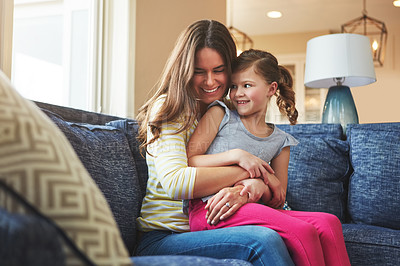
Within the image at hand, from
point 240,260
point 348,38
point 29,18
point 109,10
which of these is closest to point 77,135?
point 240,260

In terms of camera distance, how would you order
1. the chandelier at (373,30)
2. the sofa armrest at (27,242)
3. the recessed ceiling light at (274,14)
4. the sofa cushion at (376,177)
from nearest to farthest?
1. the sofa armrest at (27,242)
2. the sofa cushion at (376,177)
3. the chandelier at (373,30)
4. the recessed ceiling light at (274,14)

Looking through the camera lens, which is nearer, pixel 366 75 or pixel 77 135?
pixel 77 135

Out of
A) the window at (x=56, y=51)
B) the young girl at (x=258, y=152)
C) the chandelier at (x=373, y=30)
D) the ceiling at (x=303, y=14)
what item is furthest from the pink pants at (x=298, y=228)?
the ceiling at (x=303, y=14)

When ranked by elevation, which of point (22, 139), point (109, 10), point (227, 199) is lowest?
point (227, 199)

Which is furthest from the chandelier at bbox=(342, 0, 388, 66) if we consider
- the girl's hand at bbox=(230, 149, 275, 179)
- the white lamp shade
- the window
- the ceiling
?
the girl's hand at bbox=(230, 149, 275, 179)

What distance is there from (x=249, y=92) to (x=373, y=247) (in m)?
0.73

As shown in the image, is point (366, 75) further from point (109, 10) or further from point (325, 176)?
point (109, 10)

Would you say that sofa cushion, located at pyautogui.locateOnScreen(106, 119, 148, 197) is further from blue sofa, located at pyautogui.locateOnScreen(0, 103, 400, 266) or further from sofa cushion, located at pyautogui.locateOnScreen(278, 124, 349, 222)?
sofa cushion, located at pyautogui.locateOnScreen(278, 124, 349, 222)

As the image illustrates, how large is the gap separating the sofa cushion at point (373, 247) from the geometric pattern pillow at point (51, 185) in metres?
1.29

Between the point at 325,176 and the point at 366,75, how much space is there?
32.2 inches

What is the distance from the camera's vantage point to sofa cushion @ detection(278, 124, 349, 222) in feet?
6.07

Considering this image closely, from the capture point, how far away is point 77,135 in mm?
1174

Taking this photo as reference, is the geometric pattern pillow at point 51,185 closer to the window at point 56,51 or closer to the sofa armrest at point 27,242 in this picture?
the sofa armrest at point 27,242

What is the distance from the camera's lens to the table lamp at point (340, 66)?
2.36m
